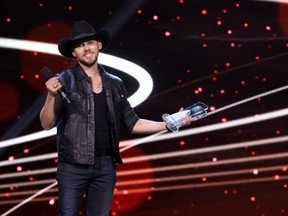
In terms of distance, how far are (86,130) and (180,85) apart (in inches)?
65.0

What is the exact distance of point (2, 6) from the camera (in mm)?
3686

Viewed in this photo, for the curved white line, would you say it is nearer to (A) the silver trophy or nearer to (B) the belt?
(A) the silver trophy

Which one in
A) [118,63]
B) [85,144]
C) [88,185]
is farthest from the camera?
[118,63]

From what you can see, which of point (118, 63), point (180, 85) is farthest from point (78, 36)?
point (180, 85)

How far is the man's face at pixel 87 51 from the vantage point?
7.97ft

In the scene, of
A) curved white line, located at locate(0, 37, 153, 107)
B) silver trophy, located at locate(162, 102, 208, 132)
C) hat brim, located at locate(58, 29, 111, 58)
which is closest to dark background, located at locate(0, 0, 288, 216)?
curved white line, located at locate(0, 37, 153, 107)

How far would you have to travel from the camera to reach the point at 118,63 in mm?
3826

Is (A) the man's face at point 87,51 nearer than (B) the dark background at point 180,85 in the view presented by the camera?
Yes

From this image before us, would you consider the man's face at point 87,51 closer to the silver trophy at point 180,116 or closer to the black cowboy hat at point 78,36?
the black cowboy hat at point 78,36

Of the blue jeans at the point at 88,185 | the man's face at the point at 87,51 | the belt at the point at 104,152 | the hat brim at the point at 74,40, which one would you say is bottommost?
the blue jeans at the point at 88,185

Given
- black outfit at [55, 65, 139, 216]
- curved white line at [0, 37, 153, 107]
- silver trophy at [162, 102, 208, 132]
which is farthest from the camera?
curved white line at [0, 37, 153, 107]

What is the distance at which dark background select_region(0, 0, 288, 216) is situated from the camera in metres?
3.72

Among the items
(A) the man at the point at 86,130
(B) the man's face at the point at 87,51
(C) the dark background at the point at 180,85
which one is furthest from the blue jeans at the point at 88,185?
(C) the dark background at the point at 180,85

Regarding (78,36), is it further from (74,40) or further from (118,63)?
(118,63)
